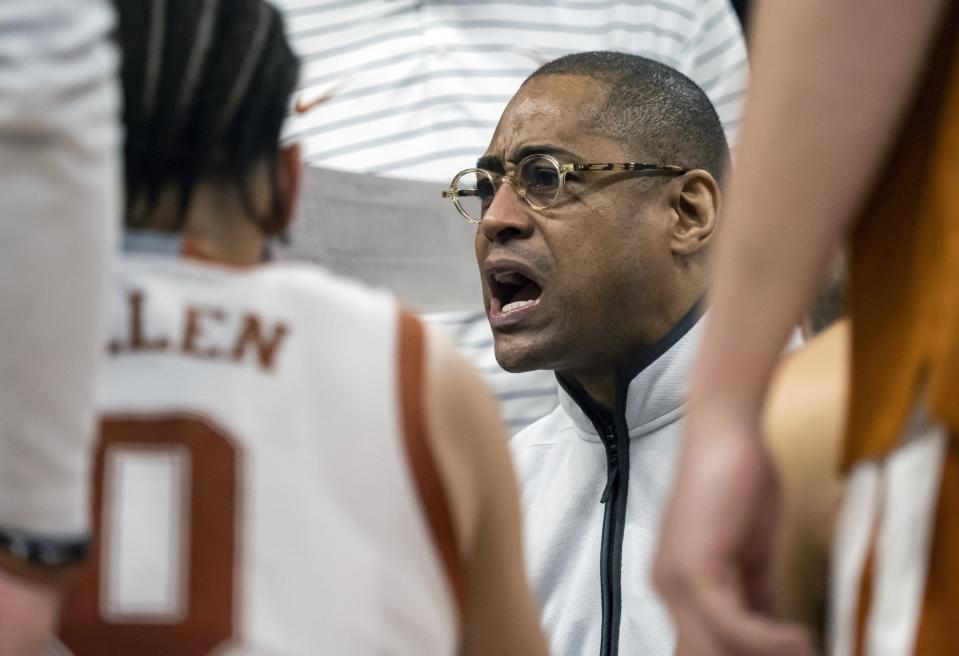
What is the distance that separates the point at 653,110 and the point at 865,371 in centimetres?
182

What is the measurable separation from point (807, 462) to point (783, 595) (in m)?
0.10

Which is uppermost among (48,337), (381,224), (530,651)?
(48,337)

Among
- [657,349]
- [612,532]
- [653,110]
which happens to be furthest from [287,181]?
[653,110]

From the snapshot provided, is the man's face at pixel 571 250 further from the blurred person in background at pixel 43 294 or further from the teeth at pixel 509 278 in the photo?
the blurred person in background at pixel 43 294

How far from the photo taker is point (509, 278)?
262cm

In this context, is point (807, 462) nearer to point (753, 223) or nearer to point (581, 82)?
point (753, 223)

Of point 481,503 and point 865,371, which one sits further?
point 481,503

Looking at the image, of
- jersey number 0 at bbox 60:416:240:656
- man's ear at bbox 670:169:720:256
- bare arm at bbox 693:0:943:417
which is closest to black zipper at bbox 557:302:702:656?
man's ear at bbox 670:169:720:256

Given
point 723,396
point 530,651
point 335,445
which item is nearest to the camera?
point 723,396

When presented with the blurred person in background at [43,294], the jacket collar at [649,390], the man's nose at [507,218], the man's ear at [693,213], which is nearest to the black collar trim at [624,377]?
the jacket collar at [649,390]

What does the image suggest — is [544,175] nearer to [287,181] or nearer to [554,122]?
[554,122]

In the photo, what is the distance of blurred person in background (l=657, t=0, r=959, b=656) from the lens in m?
0.82

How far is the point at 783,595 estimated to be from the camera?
3.35ft

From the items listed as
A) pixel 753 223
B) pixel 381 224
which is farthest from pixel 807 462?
pixel 381 224
